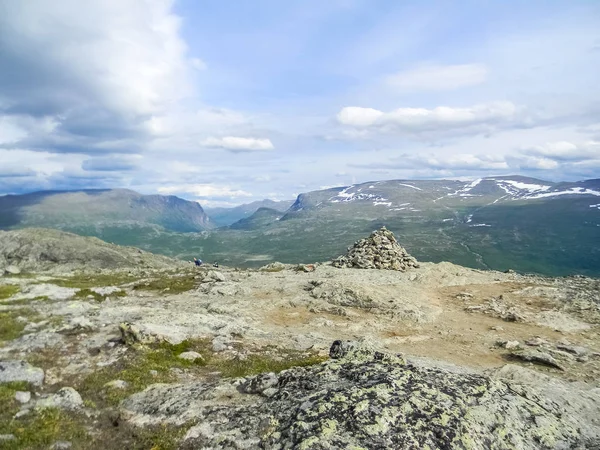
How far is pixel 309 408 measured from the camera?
48.4ft

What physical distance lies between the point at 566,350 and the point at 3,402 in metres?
36.1

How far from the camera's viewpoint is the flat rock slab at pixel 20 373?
66.7ft

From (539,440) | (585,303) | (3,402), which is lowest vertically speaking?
(585,303)

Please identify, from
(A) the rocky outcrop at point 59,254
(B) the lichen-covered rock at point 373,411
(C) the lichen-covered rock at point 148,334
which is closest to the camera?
(B) the lichen-covered rock at point 373,411

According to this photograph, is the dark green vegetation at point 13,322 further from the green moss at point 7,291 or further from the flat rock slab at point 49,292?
the green moss at point 7,291

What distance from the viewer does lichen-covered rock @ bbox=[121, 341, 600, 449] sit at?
13.4 meters

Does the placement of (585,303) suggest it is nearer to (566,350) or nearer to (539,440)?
(566,350)

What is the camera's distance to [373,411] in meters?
14.1

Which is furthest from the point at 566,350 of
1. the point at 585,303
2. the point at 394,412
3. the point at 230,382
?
the point at 230,382

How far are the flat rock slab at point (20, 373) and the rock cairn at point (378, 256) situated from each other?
1925 inches

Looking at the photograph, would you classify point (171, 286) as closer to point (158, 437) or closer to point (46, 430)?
point (46, 430)

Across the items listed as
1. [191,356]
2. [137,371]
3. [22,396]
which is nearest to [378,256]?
[191,356]

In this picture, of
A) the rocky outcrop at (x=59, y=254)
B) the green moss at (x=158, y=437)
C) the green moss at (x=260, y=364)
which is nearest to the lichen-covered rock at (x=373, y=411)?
the green moss at (x=158, y=437)

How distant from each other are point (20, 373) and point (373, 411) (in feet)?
61.5
